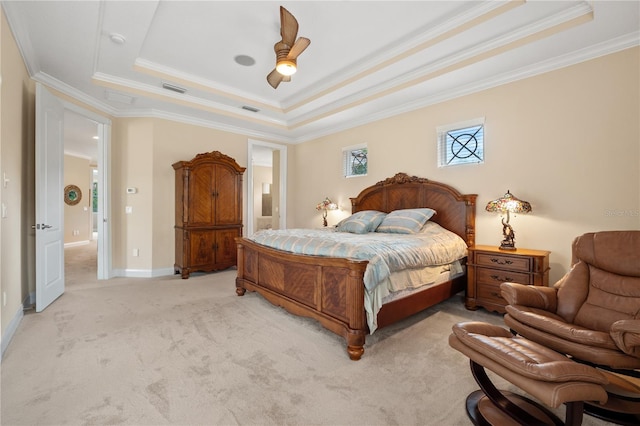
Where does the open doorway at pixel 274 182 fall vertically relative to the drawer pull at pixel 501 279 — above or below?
above

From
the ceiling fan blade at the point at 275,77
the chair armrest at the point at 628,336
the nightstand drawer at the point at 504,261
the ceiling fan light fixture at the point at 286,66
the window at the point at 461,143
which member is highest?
the ceiling fan blade at the point at 275,77

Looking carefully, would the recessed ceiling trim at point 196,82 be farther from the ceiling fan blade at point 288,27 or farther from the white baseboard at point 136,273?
the white baseboard at point 136,273

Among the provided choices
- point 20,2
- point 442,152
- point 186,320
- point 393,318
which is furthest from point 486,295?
point 20,2

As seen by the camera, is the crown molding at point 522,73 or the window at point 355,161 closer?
the crown molding at point 522,73

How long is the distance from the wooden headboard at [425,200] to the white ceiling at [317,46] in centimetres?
120

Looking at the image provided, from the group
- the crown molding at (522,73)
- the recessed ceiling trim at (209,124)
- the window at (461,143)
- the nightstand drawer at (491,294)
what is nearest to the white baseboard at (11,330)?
the recessed ceiling trim at (209,124)

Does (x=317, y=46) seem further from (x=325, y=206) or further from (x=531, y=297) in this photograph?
(x=531, y=297)

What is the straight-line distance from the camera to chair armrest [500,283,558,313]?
7.13ft

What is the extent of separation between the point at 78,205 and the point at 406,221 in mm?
9907

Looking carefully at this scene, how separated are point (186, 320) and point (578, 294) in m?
3.49

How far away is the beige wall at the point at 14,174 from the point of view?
246 centimetres

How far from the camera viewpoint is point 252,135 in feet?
19.8

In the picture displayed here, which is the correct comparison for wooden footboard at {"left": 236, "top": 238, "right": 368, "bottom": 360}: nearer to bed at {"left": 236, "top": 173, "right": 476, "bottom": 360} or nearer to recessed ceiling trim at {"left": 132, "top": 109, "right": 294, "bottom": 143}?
bed at {"left": 236, "top": 173, "right": 476, "bottom": 360}

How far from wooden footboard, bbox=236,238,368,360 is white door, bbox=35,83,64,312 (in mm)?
2251
